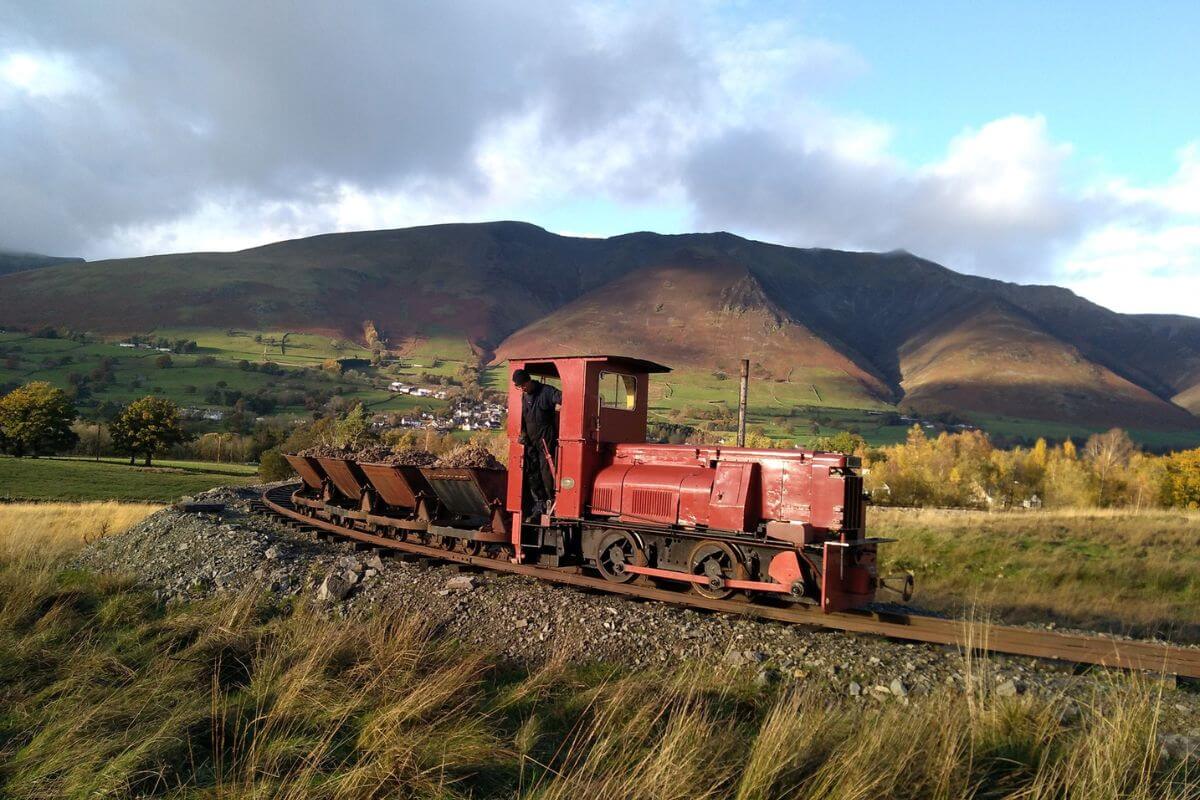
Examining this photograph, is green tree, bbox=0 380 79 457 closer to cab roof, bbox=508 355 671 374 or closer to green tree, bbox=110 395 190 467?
green tree, bbox=110 395 190 467

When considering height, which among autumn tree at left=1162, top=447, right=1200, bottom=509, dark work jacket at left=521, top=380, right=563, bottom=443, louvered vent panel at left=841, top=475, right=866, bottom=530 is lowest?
autumn tree at left=1162, top=447, right=1200, bottom=509

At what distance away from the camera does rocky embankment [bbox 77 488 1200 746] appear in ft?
23.6

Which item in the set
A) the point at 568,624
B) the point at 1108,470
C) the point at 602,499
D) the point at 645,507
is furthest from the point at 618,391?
the point at 1108,470

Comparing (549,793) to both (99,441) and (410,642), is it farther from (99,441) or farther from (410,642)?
(99,441)

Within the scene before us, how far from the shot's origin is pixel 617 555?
10859mm

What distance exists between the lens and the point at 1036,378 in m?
150

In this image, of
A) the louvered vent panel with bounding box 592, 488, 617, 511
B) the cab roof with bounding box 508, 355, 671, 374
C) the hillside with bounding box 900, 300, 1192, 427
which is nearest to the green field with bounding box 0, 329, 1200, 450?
the hillside with bounding box 900, 300, 1192, 427

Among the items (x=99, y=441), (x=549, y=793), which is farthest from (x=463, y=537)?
(x=99, y=441)

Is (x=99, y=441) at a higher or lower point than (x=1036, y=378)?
lower

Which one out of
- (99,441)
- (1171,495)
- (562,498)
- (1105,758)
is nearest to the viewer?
(1105,758)

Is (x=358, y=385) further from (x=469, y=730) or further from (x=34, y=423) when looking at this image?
(x=469, y=730)

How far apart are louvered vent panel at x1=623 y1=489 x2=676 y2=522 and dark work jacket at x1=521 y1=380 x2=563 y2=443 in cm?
189

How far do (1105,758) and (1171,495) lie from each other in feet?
185

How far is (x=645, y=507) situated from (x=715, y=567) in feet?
4.69
